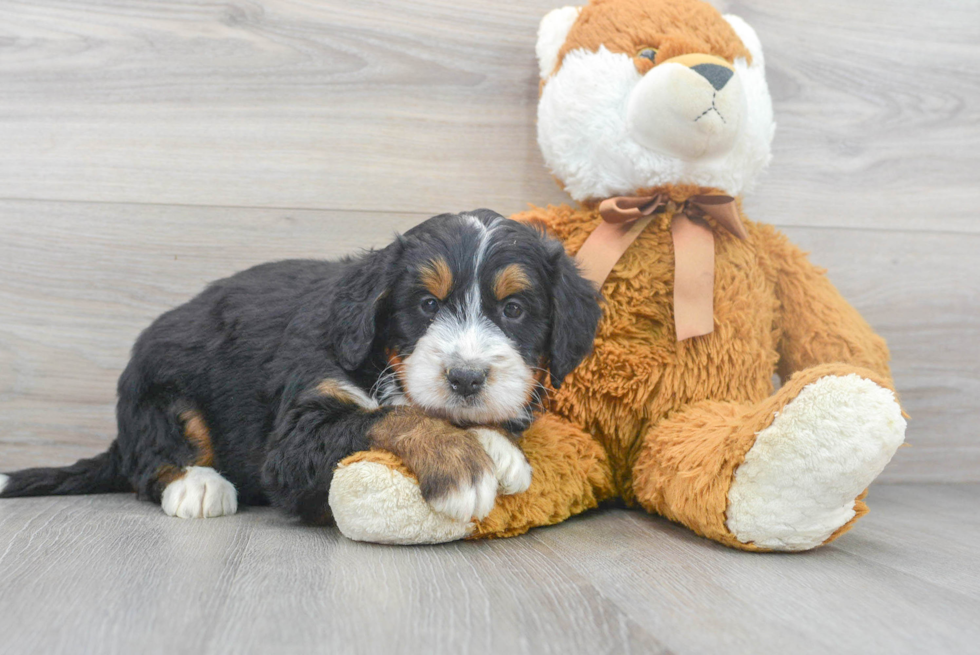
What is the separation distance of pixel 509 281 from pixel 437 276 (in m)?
0.16

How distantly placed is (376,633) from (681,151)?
142cm

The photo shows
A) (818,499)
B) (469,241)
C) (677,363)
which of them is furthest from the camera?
(677,363)

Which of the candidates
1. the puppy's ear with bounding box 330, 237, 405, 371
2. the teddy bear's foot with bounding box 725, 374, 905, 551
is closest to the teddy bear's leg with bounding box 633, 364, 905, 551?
the teddy bear's foot with bounding box 725, 374, 905, 551

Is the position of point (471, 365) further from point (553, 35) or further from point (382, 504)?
point (553, 35)

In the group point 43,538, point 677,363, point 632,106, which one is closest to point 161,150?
point 43,538

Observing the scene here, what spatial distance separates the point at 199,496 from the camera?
1989mm

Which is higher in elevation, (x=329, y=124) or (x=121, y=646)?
Answer: (x=329, y=124)

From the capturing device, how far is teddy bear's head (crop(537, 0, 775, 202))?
6.57 ft

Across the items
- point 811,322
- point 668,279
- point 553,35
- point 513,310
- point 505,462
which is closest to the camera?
point 505,462

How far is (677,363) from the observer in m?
2.04

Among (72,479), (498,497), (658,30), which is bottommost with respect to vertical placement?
(72,479)

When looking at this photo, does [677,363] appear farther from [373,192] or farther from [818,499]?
[373,192]

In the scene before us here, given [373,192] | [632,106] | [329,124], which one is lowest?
[373,192]

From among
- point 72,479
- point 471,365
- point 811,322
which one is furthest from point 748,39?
point 72,479
